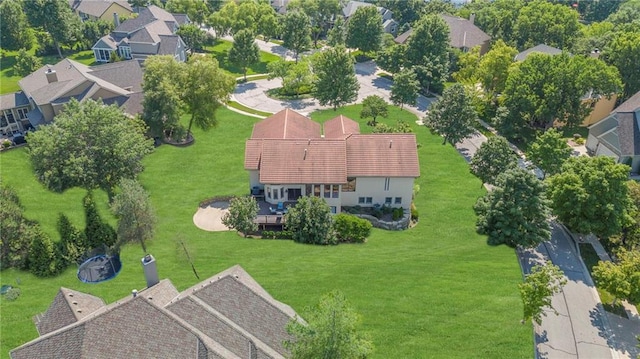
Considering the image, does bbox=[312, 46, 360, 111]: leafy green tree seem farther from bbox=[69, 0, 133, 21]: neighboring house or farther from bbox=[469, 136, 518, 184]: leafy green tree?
bbox=[69, 0, 133, 21]: neighboring house

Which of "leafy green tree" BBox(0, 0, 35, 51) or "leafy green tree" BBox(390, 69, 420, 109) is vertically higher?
"leafy green tree" BBox(0, 0, 35, 51)

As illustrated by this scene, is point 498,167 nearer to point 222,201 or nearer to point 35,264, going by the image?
point 222,201

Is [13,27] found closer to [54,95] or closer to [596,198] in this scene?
[54,95]

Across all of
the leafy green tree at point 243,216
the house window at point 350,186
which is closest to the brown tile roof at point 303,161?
the house window at point 350,186

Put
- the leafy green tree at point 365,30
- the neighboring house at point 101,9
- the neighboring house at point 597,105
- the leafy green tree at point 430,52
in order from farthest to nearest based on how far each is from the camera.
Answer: the neighboring house at point 101,9 < the leafy green tree at point 365,30 < the leafy green tree at point 430,52 < the neighboring house at point 597,105

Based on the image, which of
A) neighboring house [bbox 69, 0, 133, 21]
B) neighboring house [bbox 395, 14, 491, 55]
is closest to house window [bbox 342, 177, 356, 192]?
neighboring house [bbox 395, 14, 491, 55]

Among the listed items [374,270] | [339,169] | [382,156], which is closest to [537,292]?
[374,270]

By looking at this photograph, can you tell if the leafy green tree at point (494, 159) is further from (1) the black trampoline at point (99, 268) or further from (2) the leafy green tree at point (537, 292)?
(1) the black trampoline at point (99, 268)
